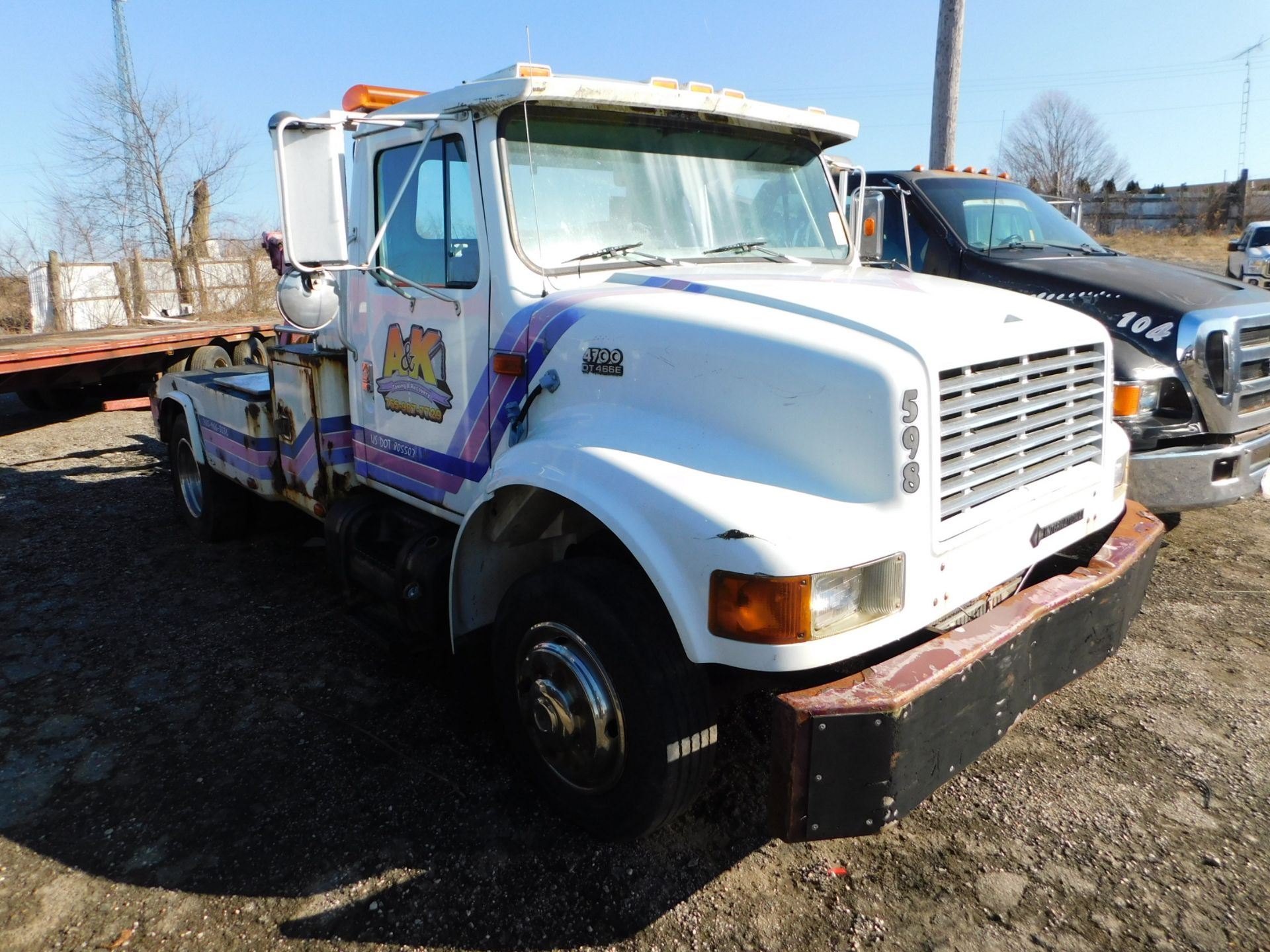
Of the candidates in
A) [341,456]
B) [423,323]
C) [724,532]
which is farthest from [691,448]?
[341,456]

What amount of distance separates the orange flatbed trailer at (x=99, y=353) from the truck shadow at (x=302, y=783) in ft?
15.0

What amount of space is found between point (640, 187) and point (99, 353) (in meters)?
8.05

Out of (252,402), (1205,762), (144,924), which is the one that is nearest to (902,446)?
(1205,762)

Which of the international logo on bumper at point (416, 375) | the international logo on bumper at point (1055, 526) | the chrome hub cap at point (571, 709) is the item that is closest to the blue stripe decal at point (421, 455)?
the international logo on bumper at point (416, 375)

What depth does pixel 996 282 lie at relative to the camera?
5828 mm

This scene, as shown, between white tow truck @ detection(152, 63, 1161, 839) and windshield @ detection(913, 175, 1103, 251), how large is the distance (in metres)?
2.69

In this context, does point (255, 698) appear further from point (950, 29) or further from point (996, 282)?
point (950, 29)

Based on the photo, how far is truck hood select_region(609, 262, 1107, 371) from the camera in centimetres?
244

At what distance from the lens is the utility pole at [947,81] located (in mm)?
8617

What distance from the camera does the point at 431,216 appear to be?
3502mm

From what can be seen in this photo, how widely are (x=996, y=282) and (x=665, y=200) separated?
3.37 m

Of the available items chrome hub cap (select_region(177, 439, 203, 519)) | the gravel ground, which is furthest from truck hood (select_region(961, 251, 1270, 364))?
chrome hub cap (select_region(177, 439, 203, 519))

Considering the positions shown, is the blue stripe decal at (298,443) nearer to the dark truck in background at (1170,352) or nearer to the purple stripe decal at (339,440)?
the purple stripe decal at (339,440)

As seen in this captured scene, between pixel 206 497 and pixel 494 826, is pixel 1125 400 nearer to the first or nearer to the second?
pixel 494 826
